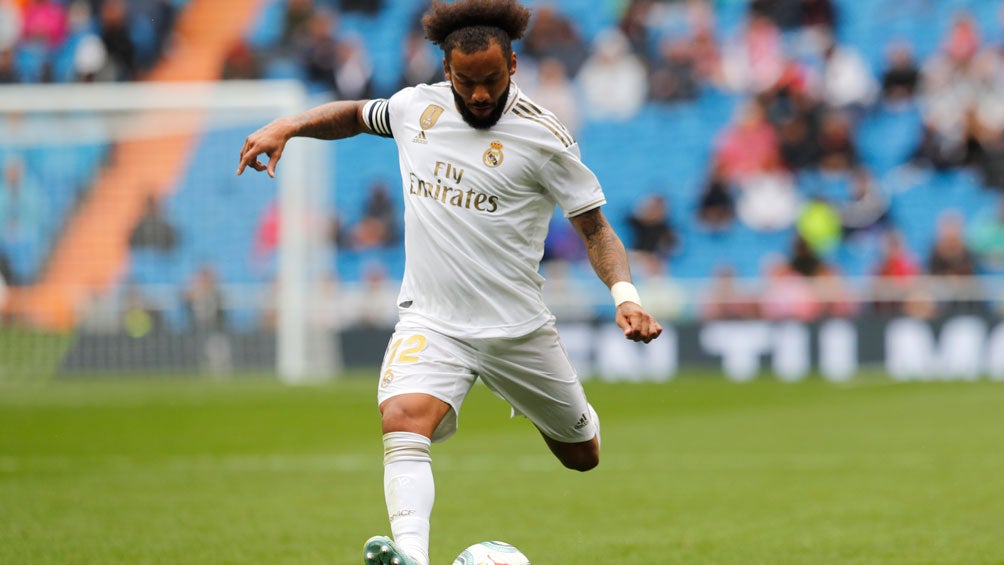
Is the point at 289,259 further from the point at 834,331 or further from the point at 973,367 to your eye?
the point at 973,367

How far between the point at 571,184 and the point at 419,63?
64.6ft

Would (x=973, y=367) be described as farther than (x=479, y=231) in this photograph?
Yes

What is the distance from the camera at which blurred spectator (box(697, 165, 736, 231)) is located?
23422 mm

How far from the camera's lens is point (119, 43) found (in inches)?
1043

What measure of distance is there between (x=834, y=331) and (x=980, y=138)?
173 inches

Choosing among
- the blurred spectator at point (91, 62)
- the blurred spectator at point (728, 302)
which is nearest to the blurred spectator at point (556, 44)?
the blurred spectator at point (728, 302)

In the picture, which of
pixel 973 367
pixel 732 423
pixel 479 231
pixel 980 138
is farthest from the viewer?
pixel 980 138

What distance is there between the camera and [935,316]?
20.4m

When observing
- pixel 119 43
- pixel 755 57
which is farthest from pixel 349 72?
pixel 755 57

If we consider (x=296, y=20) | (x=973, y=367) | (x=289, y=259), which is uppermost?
(x=296, y=20)

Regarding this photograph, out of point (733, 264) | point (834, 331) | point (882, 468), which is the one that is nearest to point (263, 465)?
point (882, 468)

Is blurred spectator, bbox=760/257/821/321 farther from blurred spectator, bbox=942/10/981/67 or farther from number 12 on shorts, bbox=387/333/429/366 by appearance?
number 12 on shorts, bbox=387/333/429/366

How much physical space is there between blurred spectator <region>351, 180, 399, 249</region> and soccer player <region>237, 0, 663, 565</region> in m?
18.0

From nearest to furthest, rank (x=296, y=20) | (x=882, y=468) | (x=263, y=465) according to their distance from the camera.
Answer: (x=882, y=468), (x=263, y=465), (x=296, y=20)
